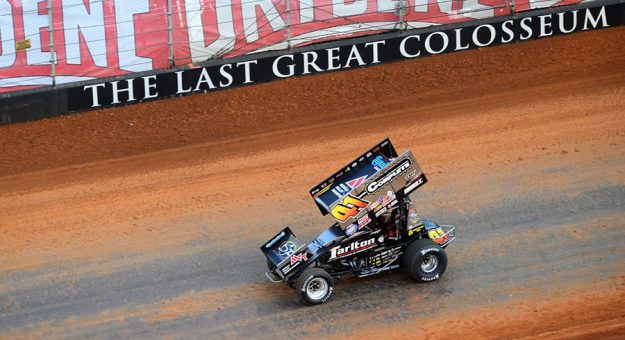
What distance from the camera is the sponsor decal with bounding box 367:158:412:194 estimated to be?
1327cm

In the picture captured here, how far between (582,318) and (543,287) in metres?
0.77

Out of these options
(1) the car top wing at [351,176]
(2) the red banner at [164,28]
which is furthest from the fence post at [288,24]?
(1) the car top wing at [351,176]

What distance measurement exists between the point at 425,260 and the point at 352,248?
3.43ft

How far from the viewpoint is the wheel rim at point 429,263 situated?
1373 cm

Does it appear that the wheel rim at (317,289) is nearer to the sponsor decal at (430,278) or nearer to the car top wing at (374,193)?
the car top wing at (374,193)

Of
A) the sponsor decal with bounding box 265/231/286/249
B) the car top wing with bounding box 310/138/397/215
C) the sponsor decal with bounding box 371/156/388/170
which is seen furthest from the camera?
the sponsor decal with bounding box 265/231/286/249

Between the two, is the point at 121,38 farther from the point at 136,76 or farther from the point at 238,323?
the point at 238,323

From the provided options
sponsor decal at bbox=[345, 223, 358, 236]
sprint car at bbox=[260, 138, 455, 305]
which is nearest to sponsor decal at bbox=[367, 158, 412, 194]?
sprint car at bbox=[260, 138, 455, 305]

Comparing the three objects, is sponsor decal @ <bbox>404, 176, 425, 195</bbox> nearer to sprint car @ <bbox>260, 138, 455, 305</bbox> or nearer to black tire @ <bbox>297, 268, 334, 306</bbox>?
sprint car @ <bbox>260, 138, 455, 305</bbox>

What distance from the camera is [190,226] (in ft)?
51.2

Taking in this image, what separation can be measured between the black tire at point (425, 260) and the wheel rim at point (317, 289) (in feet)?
3.85

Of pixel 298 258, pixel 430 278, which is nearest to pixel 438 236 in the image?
pixel 430 278

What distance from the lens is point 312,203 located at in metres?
16.0

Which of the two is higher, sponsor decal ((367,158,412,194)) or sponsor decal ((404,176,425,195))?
sponsor decal ((367,158,412,194))
